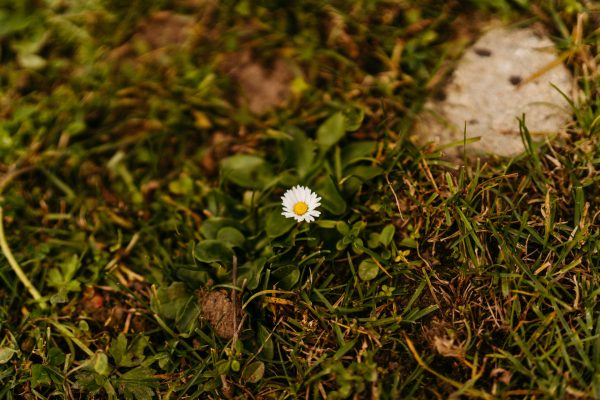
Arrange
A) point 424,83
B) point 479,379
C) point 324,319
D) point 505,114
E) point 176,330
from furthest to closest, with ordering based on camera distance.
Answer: point 424,83 → point 505,114 → point 176,330 → point 324,319 → point 479,379

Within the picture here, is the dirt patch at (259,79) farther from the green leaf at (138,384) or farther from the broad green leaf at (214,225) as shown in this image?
the green leaf at (138,384)

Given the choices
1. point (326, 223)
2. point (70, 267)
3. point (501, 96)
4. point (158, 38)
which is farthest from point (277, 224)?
point (158, 38)

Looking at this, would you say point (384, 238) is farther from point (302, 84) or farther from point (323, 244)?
point (302, 84)

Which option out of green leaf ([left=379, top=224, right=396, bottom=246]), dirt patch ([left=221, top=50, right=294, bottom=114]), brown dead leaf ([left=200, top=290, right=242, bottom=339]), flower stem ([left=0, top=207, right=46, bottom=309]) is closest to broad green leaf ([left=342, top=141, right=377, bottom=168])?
green leaf ([left=379, top=224, right=396, bottom=246])

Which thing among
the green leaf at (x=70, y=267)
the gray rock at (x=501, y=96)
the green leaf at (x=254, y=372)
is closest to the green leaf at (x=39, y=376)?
the green leaf at (x=70, y=267)

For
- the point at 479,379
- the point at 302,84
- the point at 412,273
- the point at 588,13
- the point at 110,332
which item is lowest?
the point at 110,332

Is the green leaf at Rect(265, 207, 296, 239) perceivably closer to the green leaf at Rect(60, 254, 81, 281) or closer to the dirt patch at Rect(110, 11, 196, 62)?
the green leaf at Rect(60, 254, 81, 281)

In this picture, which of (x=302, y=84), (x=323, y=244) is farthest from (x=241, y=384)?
(x=302, y=84)

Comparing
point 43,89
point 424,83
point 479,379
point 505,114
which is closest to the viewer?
point 479,379
